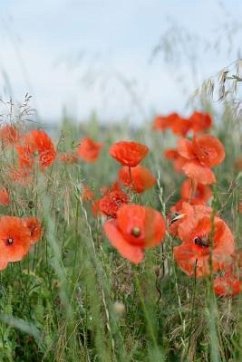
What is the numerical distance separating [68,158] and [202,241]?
19.7 inches

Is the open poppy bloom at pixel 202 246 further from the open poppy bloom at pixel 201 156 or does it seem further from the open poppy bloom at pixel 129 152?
the open poppy bloom at pixel 201 156

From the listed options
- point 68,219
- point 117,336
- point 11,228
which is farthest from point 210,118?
point 117,336

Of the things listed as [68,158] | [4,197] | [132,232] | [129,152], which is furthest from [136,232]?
[4,197]

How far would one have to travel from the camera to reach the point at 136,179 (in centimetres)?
211

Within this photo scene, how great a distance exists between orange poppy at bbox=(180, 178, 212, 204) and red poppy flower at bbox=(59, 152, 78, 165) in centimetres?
33

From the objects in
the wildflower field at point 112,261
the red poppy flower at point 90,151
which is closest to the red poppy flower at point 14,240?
the wildflower field at point 112,261

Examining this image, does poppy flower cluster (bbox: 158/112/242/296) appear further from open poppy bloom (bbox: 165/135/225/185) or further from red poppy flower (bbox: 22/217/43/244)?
red poppy flower (bbox: 22/217/43/244)

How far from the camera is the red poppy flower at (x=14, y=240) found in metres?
1.98

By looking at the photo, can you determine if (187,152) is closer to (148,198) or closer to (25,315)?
(148,198)

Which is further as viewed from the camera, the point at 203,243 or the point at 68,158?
the point at 68,158

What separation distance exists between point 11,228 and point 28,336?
10.5 inches

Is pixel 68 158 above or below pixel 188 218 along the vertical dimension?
above

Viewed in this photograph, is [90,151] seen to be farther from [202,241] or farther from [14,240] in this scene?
[202,241]

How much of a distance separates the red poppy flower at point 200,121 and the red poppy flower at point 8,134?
3.60ft
